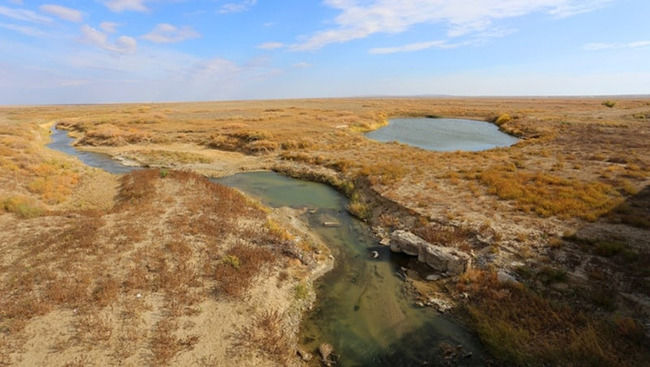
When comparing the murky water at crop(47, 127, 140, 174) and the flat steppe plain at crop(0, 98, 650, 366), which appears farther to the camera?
the murky water at crop(47, 127, 140, 174)

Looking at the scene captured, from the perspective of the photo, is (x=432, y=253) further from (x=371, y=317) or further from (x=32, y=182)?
(x=32, y=182)

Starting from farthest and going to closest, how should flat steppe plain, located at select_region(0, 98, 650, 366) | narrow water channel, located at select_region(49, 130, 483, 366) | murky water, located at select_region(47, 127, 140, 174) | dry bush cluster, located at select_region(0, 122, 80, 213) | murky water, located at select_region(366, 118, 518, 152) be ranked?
1. murky water, located at select_region(366, 118, 518, 152)
2. murky water, located at select_region(47, 127, 140, 174)
3. dry bush cluster, located at select_region(0, 122, 80, 213)
4. narrow water channel, located at select_region(49, 130, 483, 366)
5. flat steppe plain, located at select_region(0, 98, 650, 366)

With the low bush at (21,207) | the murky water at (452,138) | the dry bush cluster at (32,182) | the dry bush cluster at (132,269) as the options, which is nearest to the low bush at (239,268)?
the dry bush cluster at (132,269)

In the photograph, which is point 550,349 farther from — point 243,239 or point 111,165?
point 111,165

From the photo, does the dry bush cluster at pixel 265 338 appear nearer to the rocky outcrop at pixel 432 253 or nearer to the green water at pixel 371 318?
the green water at pixel 371 318

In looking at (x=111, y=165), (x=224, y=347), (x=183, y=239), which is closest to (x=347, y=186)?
(x=183, y=239)

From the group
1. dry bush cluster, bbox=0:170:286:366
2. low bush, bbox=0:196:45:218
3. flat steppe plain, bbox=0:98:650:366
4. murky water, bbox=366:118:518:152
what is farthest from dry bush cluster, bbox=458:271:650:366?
murky water, bbox=366:118:518:152

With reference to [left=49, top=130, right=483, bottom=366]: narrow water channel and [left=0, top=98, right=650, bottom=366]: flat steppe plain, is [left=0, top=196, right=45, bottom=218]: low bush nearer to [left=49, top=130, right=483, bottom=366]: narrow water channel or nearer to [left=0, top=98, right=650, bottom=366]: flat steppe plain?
[left=0, top=98, right=650, bottom=366]: flat steppe plain

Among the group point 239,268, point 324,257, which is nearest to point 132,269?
point 239,268
